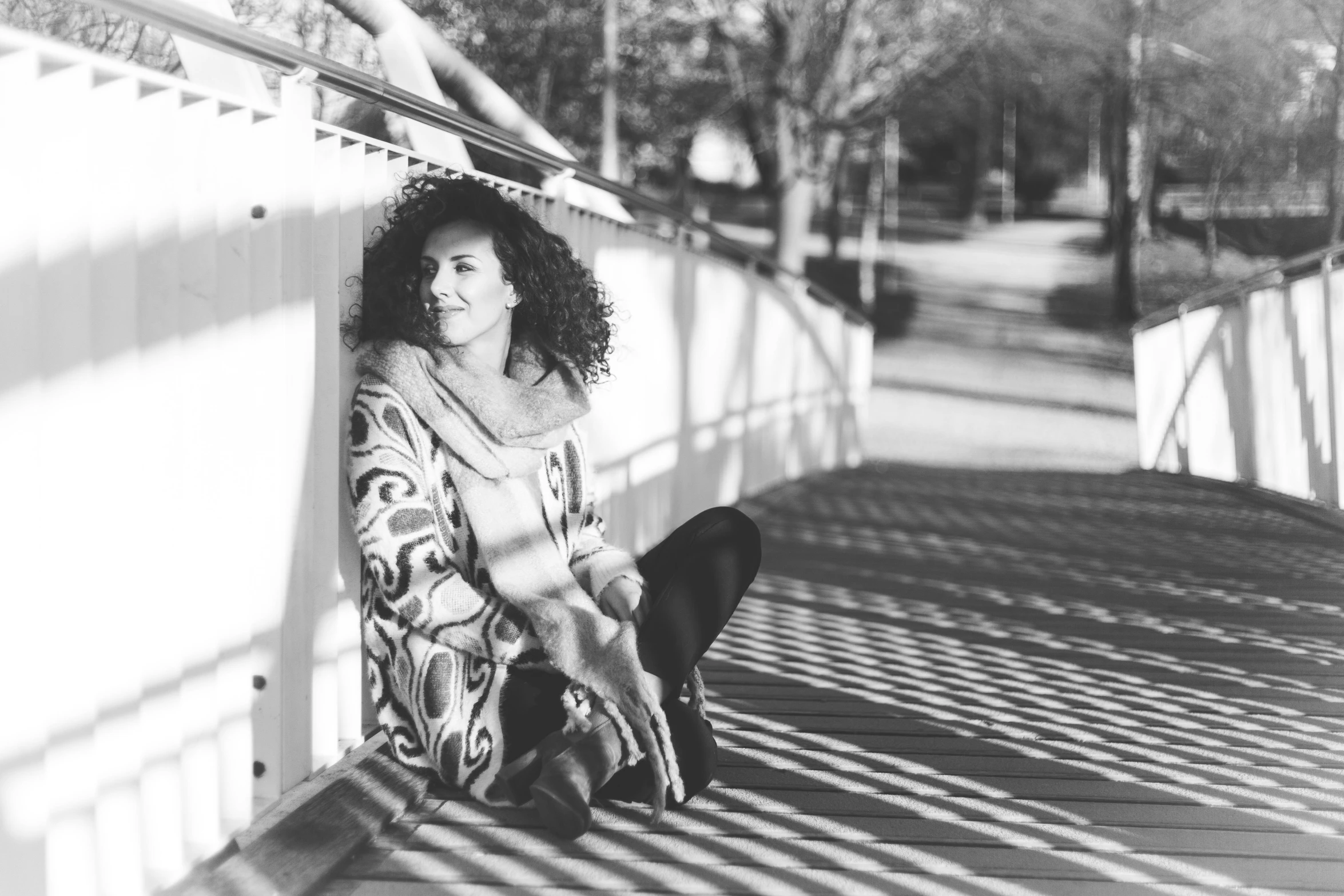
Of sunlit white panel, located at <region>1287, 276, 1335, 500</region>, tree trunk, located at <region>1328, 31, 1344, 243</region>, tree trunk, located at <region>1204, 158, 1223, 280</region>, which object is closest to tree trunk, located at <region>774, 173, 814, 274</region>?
tree trunk, located at <region>1328, 31, 1344, 243</region>

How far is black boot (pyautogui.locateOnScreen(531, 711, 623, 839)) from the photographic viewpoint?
2.39m

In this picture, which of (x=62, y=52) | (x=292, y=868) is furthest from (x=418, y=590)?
(x=62, y=52)

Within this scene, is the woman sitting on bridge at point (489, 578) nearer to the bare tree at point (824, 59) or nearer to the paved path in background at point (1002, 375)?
the paved path in background at point (1002, 375)

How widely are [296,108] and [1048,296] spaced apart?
30554 millimetres

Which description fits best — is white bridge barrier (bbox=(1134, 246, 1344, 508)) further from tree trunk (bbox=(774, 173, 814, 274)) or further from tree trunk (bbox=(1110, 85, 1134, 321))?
tree trunk (bbox=(1110, 85, 1134, 321))

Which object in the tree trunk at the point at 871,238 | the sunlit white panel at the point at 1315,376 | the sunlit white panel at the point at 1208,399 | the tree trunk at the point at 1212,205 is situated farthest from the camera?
the tree trunk at the point at 871,238

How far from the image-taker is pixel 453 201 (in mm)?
2826

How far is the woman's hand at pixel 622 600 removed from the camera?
9.40ft

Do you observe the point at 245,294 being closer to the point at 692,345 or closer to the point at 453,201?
the point at 453,201

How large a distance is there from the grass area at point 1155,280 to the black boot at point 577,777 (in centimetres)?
2555

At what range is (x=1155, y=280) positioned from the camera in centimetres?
3017

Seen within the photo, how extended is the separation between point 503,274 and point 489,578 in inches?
24.5

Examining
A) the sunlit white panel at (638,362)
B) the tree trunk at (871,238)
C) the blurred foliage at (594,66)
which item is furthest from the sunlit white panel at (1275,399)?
the tree trunk at (871,238)

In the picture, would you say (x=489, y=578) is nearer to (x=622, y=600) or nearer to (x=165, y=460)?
(x=622, y=600)
